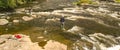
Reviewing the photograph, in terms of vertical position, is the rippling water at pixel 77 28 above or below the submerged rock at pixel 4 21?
above

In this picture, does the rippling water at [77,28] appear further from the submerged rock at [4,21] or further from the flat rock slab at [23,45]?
the flat rock slab at [23,45]

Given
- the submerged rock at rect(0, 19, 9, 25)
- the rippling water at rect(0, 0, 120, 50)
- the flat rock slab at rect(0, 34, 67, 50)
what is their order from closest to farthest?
the flat rock slab at rect(0, 34, 67, 50) → the rippling water at rect(0, 0, 120, 50) → the submerged rock at rect(0, 19, 9, 25)

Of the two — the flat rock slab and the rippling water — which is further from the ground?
the flat rock slab

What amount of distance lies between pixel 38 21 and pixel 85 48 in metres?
17.6

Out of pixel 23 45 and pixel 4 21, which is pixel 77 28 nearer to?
pixel 23 45

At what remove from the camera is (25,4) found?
220 ft

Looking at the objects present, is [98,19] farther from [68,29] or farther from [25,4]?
[25,4]

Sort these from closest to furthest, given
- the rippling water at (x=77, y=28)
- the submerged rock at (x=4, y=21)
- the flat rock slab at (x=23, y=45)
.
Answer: the flat rock slab at (x=23, y=45) < the rippling water at (x=77, y=28) < the submerged rock at (x=4, y=21)

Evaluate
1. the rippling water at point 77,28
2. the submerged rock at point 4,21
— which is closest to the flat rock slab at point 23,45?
the rippling water at point 77,28

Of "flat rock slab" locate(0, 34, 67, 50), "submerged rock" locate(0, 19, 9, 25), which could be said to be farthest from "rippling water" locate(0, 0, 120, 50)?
"flat rock slab" locate(0, 34, 67, 50)

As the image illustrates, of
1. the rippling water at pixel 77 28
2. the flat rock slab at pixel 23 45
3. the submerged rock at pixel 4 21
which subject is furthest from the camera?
the submerged rock at pixel 4 21

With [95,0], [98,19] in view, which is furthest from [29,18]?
[95,0]

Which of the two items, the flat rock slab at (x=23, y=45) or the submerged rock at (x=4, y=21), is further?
the submerged rock at (x=4, y=21)

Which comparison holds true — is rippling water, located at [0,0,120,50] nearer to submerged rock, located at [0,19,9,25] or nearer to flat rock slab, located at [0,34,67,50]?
submerged rock, located at [0,19,9,25]
